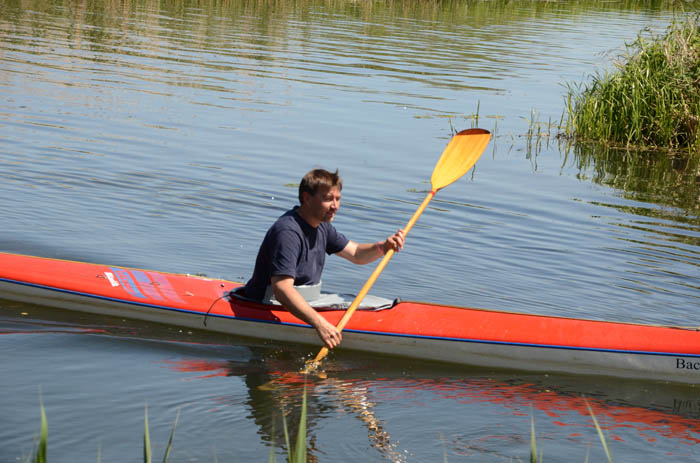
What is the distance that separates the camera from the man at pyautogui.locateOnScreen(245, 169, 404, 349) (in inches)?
191

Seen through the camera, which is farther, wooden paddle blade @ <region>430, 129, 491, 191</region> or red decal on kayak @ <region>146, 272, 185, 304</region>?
wooden paddle blade @ <region>430, 129, 491, 191</region>

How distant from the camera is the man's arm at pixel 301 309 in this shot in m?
4.79

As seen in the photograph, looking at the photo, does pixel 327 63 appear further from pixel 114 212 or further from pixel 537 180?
pixel 114 212

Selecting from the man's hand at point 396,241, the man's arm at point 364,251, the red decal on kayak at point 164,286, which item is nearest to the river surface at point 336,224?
the red decal on kayak at point 164,286

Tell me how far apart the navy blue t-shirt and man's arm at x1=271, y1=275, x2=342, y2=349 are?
0.18 feet

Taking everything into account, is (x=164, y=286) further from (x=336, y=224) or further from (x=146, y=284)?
(x=336, y=224)

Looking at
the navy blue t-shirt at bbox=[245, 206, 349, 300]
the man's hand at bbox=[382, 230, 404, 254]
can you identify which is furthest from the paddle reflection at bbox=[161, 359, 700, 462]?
the man's hand at bbox=[382, 230, 404, 254]

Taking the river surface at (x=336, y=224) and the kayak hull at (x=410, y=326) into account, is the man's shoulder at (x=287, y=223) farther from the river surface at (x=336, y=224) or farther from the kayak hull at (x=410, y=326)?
the river surface at (x=336, y=224)

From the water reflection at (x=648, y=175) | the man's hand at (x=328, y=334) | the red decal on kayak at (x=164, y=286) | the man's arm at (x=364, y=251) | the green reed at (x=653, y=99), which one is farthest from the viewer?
the green reed at (x=653, y=99)

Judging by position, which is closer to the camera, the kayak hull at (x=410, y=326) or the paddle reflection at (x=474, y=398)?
the paddle reflection at (x=474, y=398)

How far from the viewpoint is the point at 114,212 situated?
799 cm

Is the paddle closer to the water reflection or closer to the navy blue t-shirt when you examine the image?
the navy blue t-shirt

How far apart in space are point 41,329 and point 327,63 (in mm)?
14072

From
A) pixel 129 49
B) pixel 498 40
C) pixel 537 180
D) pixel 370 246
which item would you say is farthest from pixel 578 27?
pixel 370 246
